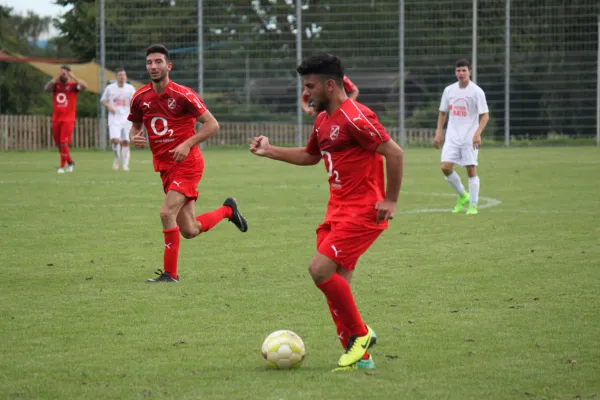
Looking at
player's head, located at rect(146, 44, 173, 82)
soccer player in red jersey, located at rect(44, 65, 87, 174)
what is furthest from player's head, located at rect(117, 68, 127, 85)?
player's head, located at rect(146, 44, 173, 82)

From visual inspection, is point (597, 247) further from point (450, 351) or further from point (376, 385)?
point (376, 385)

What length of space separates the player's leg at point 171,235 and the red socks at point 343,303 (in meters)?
3.15

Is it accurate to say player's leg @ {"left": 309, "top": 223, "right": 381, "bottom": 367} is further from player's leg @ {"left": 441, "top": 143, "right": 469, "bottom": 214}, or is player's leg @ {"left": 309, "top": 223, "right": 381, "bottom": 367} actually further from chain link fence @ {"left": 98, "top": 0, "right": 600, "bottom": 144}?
chain link fence @ {"left": 98, "top": 0, "right": 600, "bottom": 144}

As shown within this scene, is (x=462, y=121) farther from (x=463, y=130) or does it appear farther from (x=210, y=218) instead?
(x=210, y=218)

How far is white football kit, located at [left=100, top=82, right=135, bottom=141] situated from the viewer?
2480 centimetres

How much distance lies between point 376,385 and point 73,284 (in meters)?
3.91

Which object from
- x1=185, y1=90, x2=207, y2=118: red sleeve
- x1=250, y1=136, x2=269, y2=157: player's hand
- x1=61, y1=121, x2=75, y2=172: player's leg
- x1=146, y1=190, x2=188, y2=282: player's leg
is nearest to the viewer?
x1=250, y1=136, x2=269, y2=157: player's hand

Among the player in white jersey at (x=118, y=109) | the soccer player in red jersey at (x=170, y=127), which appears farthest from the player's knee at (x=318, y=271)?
the player in white jersey at (x=118, y=109)

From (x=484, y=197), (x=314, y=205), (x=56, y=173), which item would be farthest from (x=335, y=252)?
(x=56, y=173)

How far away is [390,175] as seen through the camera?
5.70 meters

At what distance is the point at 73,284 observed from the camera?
843 cm

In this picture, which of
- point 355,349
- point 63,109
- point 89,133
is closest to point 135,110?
point 355,349

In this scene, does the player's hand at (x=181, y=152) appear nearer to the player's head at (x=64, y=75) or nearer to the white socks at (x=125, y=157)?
the white socks at (x=125, y=157)

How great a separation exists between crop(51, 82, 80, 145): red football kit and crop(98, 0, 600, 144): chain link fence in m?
11.0
